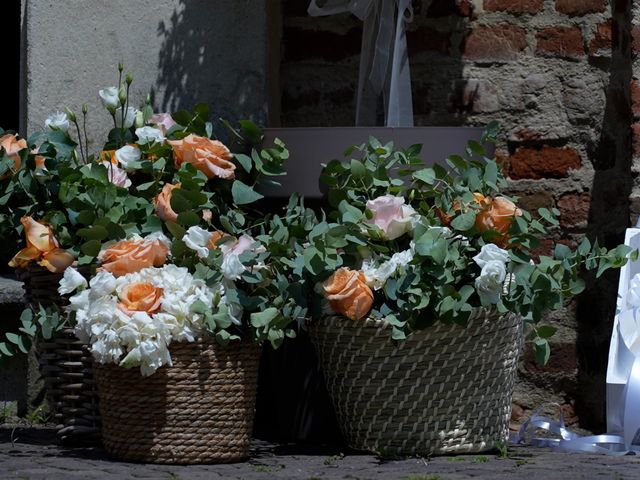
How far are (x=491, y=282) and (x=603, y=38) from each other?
1038mm

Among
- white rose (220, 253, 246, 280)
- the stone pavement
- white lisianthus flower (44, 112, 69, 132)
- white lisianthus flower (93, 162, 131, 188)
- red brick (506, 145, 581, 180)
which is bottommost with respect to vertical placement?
the stone pavement

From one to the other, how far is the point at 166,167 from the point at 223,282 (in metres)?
0.35

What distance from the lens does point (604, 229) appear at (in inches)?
114

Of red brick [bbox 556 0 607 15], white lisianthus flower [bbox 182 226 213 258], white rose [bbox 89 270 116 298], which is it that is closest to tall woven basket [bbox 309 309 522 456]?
white lisianthus flower [bbox 182 226 213 258]

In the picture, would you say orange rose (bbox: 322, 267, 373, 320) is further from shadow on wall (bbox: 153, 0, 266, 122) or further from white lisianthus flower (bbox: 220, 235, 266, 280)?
shadow on wall (bbox: 153, 0, 266, 122)

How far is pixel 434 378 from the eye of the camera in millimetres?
2238

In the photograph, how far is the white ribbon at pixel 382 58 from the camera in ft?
8.64

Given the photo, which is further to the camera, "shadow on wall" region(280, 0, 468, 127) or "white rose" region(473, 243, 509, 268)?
"shadow on wall" region(280, 0, 468, 127)

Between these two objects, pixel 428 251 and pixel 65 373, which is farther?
pixel 65 373

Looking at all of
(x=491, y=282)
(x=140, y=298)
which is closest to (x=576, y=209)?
(x=491, y=282)

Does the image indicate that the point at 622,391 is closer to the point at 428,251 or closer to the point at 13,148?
the point at 428,251

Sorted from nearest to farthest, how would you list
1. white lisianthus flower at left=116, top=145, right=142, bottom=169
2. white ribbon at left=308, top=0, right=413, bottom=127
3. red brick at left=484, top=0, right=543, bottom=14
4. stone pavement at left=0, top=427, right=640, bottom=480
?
stone pavement at left=0, top=427, right=640, bottom=480 → white lisianthus flower at left=116, top=145, right=142, bottom=169 → white ribbon at left=308, top=0, right=413, bottom=127 → red brick at left=484, top=0, right=543, bottom=14

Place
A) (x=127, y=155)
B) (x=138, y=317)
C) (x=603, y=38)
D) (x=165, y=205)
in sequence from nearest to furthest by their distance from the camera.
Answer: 1. (x=138, y=317)
2. (x=165, y=205)
3. (x=127, y=155)
4. (x=603, y=38)

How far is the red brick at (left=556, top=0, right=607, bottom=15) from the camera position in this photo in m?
2.88
